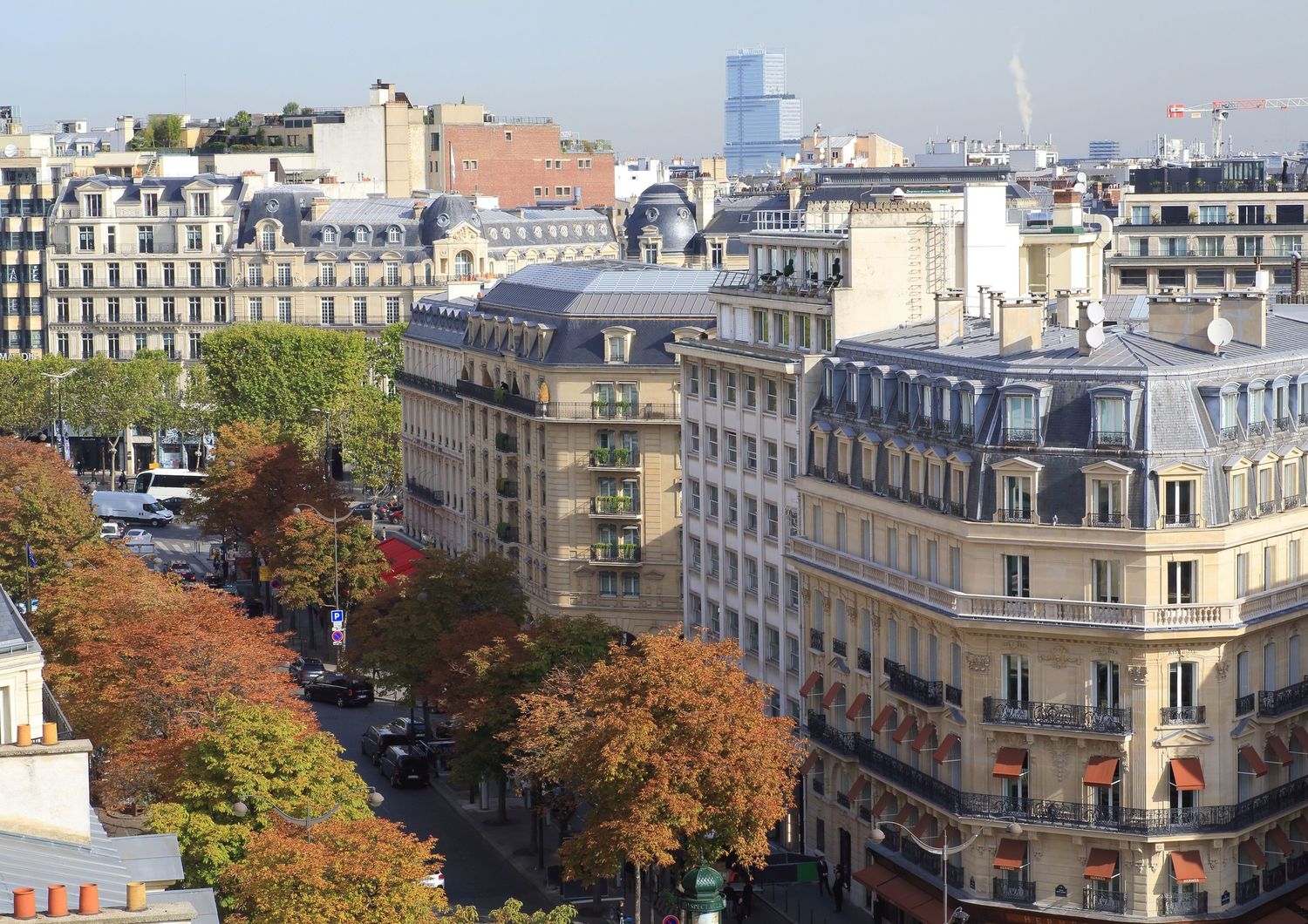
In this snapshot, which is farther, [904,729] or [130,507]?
[130,507]

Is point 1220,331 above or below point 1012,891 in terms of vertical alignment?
above

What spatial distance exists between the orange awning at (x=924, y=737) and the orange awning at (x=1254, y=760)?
359 inches

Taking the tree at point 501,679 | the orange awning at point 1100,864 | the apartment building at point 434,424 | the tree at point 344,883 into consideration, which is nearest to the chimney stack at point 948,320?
the orange awning at point 1100,864

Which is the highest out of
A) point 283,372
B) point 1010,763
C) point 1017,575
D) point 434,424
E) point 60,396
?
point 283,372

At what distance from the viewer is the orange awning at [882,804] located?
76688mm

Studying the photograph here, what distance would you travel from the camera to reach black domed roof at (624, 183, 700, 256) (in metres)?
184

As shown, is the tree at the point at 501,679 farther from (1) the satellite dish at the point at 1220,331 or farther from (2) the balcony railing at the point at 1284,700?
(1) the satellite dish at the point at 1220,331

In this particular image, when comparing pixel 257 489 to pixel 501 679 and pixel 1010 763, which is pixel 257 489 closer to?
pixel 501 679

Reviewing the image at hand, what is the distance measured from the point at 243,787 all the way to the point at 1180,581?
1052 inches

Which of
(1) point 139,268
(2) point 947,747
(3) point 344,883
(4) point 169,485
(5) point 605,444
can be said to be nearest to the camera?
(3) point 344,883

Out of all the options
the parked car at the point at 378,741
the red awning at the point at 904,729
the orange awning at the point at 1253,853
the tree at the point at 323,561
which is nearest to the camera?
the orange awning at the point at 1253,853

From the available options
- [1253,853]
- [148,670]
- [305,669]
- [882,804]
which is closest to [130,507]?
[305,669]

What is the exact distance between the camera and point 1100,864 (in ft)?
226

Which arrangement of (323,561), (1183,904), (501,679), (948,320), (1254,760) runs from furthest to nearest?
1. (323,561)
2. (501,679)
3. (948,320)
4. (1254,760)
5. (1183,904)
